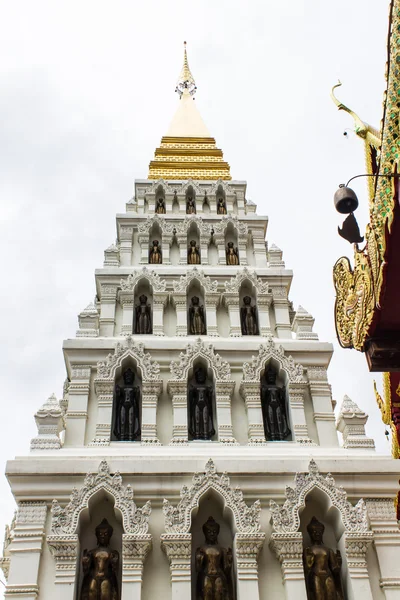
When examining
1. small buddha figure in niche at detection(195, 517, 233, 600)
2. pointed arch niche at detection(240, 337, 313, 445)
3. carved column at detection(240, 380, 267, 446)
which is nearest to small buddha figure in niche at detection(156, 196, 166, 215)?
pointed arch niche at detection(240, 337, 313, 445)

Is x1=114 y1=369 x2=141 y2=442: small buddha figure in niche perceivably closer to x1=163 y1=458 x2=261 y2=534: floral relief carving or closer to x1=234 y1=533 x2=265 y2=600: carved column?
x1=163 y1=458 x2=261 y2=534: floral relief carving

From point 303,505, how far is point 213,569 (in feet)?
6.21

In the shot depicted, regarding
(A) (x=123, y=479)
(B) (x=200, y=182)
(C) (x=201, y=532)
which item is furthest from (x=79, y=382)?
(B) (x=200, y=182)

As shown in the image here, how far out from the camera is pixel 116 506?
469 inches

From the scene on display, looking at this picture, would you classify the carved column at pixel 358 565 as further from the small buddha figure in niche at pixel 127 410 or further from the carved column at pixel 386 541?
the small buddha figure in niche at pixel 127 410

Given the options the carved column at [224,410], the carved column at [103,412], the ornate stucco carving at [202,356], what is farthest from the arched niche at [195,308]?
the carved column at [103,412]

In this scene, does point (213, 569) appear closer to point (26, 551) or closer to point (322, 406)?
point (26, 551)

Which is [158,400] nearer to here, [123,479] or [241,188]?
[123,479]

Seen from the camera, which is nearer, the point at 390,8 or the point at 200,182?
the point at 390,8

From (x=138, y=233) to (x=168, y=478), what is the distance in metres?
7.98

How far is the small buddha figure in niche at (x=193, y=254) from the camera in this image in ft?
59.1

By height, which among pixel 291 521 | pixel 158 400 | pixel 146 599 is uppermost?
pixel 158 400

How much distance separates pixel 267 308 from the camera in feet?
53.7

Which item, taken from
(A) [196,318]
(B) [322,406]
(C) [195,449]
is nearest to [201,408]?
(C) [195,449]
